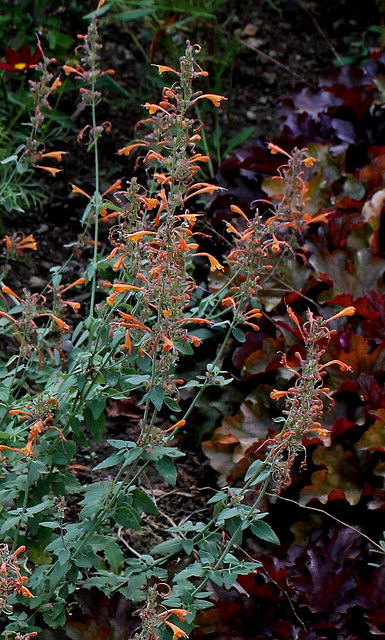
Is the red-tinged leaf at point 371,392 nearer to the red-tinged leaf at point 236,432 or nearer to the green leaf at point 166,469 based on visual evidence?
the red-tinged leaf at point 236,432

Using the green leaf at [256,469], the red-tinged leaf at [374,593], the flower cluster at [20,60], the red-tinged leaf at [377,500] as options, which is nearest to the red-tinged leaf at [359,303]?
the red-tinged leaf at [377,500]

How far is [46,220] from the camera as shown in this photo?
14.5ft

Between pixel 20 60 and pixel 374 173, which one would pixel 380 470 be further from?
pixel 20 60

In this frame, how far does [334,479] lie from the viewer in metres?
2.74

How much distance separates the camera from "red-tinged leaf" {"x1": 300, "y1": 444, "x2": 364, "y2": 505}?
2.68 meters

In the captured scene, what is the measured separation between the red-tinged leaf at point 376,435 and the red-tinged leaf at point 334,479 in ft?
0.26

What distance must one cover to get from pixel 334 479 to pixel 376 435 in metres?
0.20

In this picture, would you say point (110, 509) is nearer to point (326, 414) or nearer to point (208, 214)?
point (326, 414)

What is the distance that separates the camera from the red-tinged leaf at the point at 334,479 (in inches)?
106

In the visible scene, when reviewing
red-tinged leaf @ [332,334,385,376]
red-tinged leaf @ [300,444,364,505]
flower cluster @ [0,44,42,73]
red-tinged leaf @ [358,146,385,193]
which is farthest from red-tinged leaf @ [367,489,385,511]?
flower cluster @ [0,44,42,73]

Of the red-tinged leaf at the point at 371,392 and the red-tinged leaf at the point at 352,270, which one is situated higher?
the red-tinged leaf at the point at 352,270

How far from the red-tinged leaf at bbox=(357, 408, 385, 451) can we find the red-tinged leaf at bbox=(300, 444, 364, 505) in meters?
0.08

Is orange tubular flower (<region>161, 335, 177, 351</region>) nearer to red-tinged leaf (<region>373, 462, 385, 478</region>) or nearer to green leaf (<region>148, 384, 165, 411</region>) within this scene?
green leaf (<region>148, 384, 165, 411</region>)

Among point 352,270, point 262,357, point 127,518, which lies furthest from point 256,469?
point 352,270
